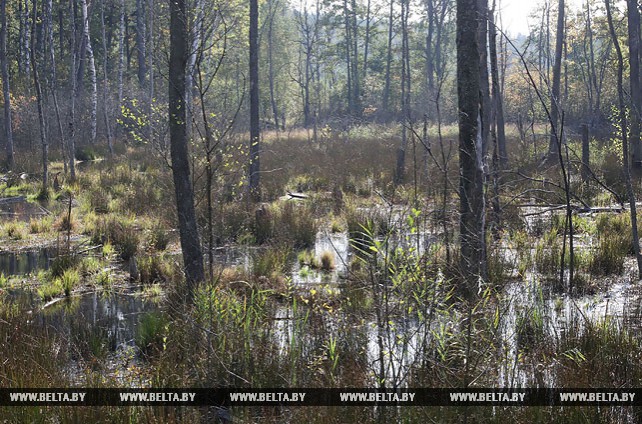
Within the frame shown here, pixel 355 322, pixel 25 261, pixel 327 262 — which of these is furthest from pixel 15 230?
pixel 355 322

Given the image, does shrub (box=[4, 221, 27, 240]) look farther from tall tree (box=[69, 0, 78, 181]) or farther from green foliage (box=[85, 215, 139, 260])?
tall tree (box=[69, 0, 78, 181])

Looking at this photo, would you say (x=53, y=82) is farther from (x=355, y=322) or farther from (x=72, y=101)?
(x=355, y=322)

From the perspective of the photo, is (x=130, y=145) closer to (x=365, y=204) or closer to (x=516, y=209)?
(x=365, y=204)

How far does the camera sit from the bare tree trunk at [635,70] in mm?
13475

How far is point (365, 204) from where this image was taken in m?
13.9

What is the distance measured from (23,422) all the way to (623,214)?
9.70 meters

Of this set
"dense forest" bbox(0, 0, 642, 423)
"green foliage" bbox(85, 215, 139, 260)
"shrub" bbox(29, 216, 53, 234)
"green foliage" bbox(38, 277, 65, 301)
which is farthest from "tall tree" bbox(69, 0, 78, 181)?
"green foliage" bbox(38, 277, 65, 301)

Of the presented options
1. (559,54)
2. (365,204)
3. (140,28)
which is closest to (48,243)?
(365,204)

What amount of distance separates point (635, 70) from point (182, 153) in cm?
1352

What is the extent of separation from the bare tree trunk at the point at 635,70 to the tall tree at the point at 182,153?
9661 mm

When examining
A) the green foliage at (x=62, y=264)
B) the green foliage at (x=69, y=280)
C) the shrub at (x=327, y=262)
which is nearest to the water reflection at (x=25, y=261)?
the green foliage at (x=62, y=264)

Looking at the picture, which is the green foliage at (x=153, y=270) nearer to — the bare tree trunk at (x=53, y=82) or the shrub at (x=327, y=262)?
the shrub at (x=327, y=262)

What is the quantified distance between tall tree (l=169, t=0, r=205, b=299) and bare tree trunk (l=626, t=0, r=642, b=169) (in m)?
9.66

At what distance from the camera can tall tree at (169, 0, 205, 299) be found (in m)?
6.46
